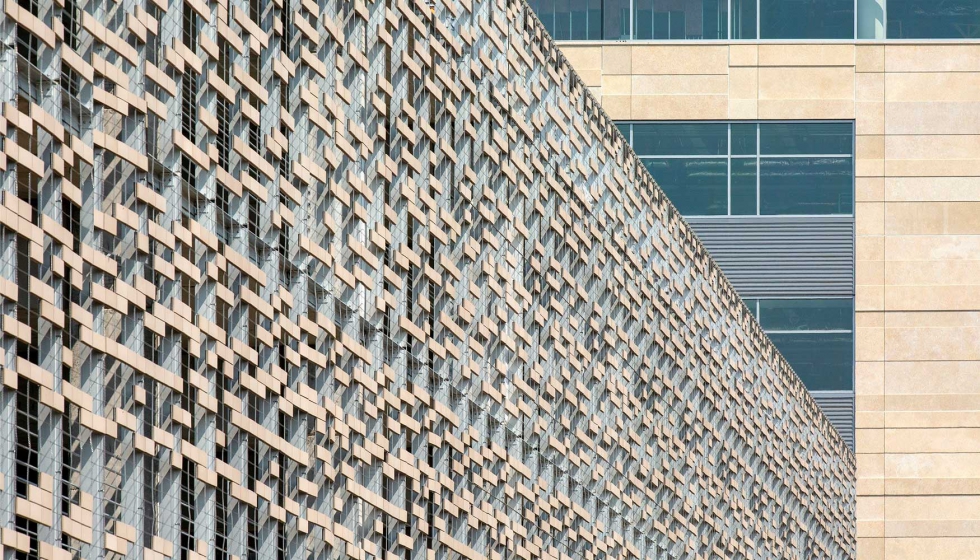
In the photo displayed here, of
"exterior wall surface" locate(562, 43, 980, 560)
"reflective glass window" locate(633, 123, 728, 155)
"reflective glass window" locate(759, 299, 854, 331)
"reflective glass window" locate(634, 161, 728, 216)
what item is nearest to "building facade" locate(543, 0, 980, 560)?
"exterior wall surface" locate(562, 43, 980, 560)

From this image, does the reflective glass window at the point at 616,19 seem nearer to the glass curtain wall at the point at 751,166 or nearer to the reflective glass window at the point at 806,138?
the glass curtain wall at the point at 751,166

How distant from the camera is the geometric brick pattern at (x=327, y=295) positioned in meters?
7.47

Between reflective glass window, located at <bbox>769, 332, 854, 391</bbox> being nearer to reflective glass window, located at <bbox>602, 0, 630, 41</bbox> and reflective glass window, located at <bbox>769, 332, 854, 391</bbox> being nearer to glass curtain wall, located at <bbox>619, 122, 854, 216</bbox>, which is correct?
glass curtain wall, located at <bbox>619, 122, 854, 216</bbox>

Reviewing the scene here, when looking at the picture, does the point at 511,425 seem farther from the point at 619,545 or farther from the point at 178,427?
the point at 178,427

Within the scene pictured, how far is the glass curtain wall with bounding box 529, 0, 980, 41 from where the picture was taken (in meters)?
46.0

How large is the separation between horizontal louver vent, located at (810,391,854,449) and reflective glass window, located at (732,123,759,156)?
6.08 metres

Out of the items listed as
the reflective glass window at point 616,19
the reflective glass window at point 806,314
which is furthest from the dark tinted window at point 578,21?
the reflective glass window at point 806,314

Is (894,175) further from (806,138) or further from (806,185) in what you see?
(806,138)

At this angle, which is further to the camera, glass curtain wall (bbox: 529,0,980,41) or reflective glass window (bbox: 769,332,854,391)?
glass curtain wall (bbox: 529,0,980,41)

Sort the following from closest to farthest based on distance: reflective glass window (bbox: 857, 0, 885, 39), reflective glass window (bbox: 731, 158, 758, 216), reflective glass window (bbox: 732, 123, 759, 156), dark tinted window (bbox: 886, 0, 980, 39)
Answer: reflective glass window (bbox: 731, 158, 758, 216) < reflective glass window (bbox: 732, 123, 759, 156) < dark tinted window (bbox: 886, 0, 980, 39) < reflective glass window (bbox: 857, 0, 885, 39)

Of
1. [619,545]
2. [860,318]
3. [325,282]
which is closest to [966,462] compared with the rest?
[860,318]

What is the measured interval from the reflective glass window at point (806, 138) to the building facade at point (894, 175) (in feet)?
0.69

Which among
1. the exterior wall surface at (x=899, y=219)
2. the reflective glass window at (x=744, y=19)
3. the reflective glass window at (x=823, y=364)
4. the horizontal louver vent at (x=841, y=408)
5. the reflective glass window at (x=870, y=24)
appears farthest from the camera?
the reflective glass window at (x=744, y=19)

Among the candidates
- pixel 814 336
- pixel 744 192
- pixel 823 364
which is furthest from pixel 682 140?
pixel 823 364
